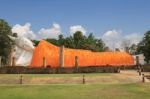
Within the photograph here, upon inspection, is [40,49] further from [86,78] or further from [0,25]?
[86,78]

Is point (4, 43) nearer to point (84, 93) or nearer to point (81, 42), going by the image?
point (81, 42)

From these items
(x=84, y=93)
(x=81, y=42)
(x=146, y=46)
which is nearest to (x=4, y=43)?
(x=81, y=42)

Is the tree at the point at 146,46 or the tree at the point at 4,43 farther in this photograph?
the tree at the point at 4,43

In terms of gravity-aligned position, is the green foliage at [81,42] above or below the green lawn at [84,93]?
above

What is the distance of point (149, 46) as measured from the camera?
79.3 meters

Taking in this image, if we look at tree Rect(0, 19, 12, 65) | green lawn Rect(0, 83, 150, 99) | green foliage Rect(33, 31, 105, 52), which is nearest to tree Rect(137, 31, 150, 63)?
green foliage Rect(33, 31, 105, 52)

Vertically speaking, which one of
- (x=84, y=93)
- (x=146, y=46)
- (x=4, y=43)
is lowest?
(x=84, y=93)

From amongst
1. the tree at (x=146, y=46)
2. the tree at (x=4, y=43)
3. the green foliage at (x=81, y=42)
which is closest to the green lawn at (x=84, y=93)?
the tree at (x=146, y=46)

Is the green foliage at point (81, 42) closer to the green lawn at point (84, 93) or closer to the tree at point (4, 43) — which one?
the tree at point (4, 43)

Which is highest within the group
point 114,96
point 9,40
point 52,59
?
point 9,40

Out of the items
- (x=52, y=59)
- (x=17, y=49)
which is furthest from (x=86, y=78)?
(x=17, y=49)

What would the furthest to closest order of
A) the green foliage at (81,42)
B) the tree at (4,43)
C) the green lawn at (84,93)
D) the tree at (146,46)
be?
the green foliage at (81,42) < the tree at (4,43) < the tree at (146,46) < the green lawn at (84,93)

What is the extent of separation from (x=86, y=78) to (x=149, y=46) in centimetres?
4513

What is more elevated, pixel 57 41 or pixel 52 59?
pixel 57 41
